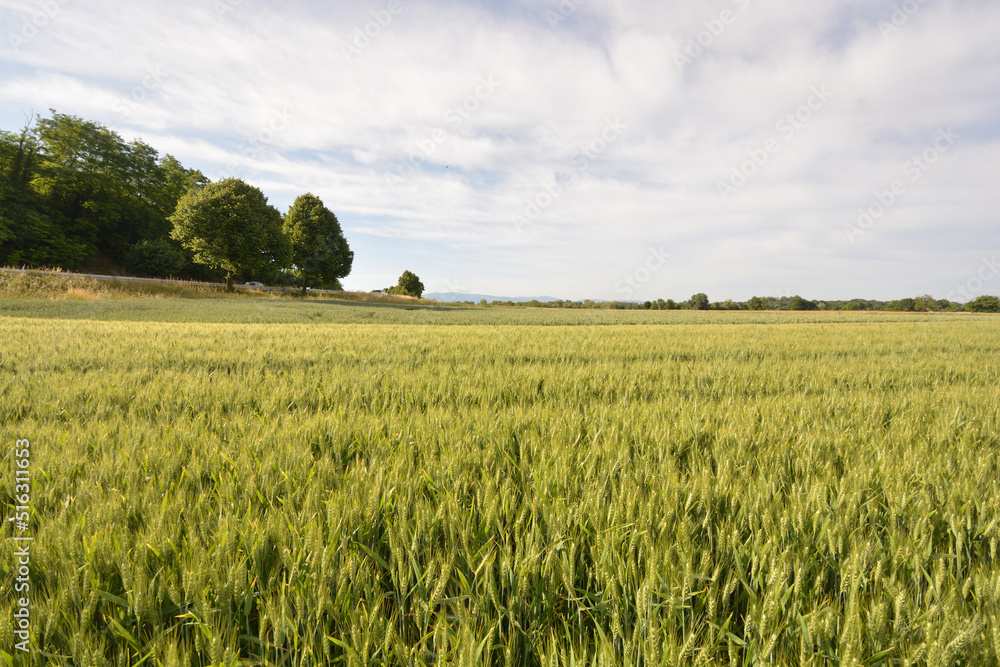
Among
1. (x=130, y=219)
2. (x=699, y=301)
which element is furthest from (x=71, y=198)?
(x=699, y=301)

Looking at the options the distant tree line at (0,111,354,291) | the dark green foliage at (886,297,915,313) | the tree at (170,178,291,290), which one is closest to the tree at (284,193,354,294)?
the distant tree line at (0,111,354,291)

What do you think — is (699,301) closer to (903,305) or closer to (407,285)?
(903,305)

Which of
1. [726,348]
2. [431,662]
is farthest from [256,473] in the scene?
[726,348]

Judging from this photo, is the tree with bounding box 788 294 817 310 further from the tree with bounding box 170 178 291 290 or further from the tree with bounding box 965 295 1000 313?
the tree with bounding box 170 178 291 290

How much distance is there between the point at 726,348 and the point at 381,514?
7.04 metres

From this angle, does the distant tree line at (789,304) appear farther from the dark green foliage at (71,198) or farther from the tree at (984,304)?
the dark green foliage at (71,198)

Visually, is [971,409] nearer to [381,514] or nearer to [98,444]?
[381,514]

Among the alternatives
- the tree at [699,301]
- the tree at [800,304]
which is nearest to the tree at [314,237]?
the tree at [699,301]

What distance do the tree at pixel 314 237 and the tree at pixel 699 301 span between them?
7129 centimetres

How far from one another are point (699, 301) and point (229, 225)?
3293 inches

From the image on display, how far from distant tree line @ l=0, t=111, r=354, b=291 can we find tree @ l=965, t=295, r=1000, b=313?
375 feet

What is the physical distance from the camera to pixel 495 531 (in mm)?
1377

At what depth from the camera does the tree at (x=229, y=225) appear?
110 ft

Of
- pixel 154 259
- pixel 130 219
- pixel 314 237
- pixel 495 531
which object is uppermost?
pixel 130 219
